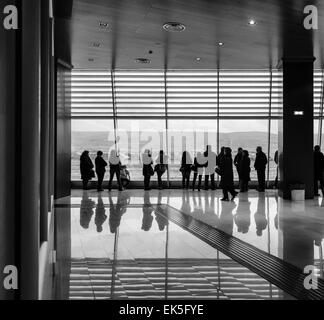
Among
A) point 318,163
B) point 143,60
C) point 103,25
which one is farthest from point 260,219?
point 143,60

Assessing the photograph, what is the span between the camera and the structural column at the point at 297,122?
12109 mm

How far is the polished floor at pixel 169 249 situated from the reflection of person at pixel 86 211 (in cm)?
2

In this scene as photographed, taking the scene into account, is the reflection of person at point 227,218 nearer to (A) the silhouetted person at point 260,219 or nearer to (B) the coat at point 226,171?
(A) the silhouetted person at point 260,219

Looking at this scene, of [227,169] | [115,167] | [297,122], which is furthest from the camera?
[115,167]

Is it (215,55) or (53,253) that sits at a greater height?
(215,55)

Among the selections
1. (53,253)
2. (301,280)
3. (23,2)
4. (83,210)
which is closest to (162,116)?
(83,210)

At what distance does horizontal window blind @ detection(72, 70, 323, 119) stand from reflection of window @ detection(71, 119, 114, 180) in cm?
31

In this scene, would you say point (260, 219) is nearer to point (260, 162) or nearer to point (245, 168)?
point (245, 168)

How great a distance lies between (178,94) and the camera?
1559cm

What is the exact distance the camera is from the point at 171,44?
10.7 metres

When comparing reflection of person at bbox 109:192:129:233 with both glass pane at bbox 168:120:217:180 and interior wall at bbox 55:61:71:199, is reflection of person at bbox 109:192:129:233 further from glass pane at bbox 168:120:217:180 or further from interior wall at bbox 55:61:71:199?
glass pane at bbox 168:120:217:180

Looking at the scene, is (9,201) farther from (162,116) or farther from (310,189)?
(162,116)

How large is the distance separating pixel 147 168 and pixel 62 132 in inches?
162
